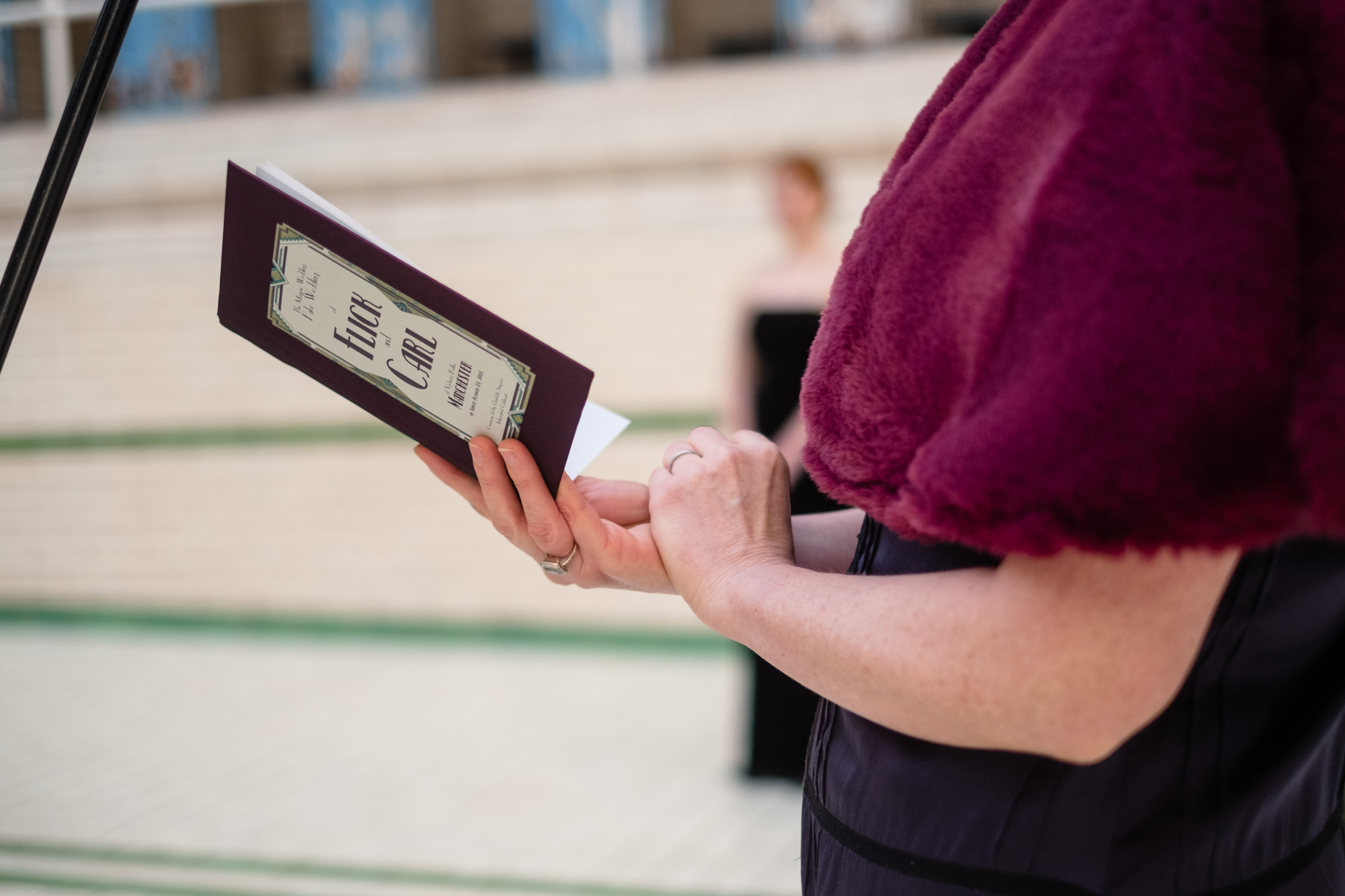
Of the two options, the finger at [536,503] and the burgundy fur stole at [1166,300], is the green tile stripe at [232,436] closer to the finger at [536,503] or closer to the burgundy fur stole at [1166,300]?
the finger at [536,503]

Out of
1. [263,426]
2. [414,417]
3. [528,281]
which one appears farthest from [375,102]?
[414,417]

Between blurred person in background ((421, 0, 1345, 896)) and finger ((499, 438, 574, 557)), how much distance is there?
0.14 meters

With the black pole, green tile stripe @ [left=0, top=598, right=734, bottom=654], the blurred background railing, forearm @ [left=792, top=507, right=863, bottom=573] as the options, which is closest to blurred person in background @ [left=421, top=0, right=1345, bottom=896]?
forearm @ [left=792, top=507, right=863, bottom=573]

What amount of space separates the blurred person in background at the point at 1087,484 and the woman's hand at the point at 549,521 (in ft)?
0.45

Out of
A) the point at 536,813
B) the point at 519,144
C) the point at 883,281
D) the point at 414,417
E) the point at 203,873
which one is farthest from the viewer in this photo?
the point at 519,144

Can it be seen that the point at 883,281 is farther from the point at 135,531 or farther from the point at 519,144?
the point at 135,531

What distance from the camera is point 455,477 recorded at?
88cm

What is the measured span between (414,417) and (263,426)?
4.47 meters

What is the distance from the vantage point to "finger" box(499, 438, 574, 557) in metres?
0.76

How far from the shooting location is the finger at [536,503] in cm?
76

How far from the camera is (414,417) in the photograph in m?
0.78

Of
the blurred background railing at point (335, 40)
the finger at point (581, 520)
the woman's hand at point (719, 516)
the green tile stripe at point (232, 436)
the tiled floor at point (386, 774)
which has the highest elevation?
the blurred background railing at point (335, 40)

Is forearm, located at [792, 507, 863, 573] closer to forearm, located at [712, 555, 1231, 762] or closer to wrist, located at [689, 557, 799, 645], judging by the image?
wrist, located at [689, 557, 799, 645]

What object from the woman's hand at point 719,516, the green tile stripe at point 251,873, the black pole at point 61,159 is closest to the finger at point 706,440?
the woman's hand at point 719,516
